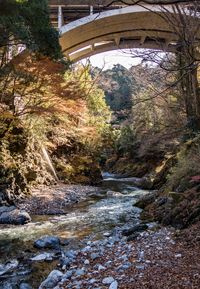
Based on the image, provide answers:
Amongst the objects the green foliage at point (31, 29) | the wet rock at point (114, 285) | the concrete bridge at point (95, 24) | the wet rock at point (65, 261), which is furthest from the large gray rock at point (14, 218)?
the concrete bridge at point (95, 24)

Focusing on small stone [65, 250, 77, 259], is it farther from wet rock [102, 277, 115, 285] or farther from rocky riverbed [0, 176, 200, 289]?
wet rock [102, 277, 115, 285]

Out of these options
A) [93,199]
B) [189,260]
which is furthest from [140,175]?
[189,260]

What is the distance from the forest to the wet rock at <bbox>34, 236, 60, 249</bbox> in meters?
0.02

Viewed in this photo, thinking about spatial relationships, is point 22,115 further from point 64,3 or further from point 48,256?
point 64,3

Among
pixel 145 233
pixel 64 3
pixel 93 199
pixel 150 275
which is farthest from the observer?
pixel 64 3

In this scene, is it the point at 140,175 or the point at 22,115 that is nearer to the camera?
the point at 22,115

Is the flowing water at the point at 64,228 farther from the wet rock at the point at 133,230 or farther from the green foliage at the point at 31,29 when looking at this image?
the green foliage at the point at 31,29

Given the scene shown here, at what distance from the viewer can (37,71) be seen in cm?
965

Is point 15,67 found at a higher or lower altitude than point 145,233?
higher

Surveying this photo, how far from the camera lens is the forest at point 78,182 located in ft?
11.7

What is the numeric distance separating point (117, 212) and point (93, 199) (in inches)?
98.0

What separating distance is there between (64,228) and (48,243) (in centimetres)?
122

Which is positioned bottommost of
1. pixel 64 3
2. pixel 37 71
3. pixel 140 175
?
pixel 140 175

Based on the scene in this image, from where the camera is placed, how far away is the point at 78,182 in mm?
14117
